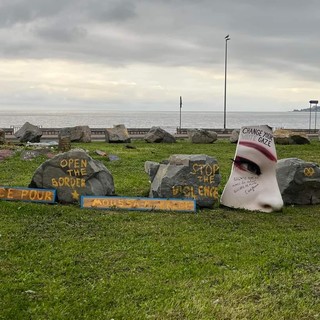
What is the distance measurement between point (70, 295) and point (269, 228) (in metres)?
4.10

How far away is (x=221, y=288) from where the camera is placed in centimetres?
509

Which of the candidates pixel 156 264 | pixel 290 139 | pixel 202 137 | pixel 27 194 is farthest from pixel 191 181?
pixel 290 139

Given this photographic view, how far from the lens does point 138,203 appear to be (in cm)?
885

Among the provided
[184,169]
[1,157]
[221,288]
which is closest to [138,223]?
[184,169]

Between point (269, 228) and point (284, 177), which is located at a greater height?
point (284, 177)

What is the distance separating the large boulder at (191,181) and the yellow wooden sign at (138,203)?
40 centimetres

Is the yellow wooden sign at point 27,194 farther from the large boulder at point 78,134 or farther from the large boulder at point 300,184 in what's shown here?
the large boulder at point 78,134

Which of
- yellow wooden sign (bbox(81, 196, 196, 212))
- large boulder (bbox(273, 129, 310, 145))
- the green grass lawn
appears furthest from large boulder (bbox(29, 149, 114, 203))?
large boulder (bbox(273, 129, 310, 145))

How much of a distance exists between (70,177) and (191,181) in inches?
96.4

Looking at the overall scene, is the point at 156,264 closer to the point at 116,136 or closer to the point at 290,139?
the point at 116,136

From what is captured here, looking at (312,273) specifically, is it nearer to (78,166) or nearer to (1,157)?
(78,166)

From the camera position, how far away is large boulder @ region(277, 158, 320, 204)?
9.98m

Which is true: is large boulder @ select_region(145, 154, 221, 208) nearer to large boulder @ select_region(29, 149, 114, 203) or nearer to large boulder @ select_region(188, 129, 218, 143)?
large boulder @ select_region(29, 149, 114, 203)

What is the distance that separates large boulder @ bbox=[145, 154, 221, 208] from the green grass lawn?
1.45ft
